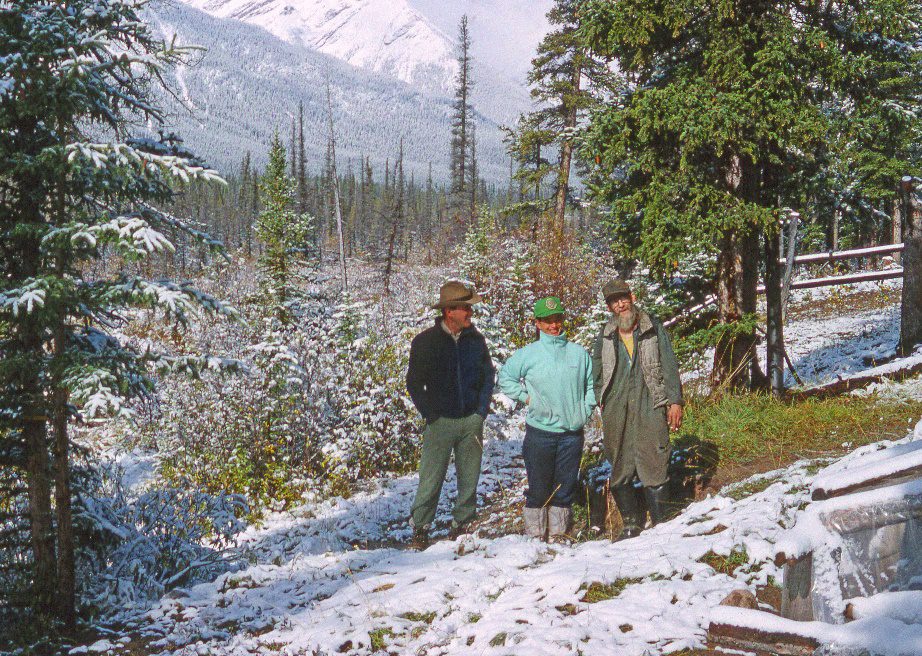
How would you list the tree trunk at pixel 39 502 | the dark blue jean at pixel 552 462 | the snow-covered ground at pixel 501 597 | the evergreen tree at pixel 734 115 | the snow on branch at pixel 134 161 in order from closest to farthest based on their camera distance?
the snow-covered ground at pixel 501 597 < the snow on branch at pixel 134 161 < the tree trunk at pixel 39 502 < the dark blue jean at pixel 552 462 < the evergreen tree at pixel 734 115

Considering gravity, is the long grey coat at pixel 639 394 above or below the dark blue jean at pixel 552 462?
above

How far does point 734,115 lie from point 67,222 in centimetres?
694

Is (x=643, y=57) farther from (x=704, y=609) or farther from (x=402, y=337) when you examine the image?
(x=704, y=609)

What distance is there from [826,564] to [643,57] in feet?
25.2

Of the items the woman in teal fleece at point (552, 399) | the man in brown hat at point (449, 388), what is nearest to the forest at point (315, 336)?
the woman in teal fleece at point (552, 399)

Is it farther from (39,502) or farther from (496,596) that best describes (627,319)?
(39,502)

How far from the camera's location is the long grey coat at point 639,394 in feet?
17.3

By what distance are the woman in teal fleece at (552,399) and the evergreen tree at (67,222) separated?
2634mm

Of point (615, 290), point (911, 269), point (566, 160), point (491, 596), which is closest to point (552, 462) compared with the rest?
point (491, 596)

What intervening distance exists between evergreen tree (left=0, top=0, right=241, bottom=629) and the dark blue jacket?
5.96 feet

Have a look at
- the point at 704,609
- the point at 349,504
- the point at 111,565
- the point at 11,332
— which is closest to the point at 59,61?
the point at 11,332

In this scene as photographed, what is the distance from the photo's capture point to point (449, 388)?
586 centimetres

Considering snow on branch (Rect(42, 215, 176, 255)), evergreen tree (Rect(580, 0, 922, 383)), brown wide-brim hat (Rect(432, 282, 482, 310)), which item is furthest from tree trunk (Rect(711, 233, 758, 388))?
snow on branch (Rect(42, 215, 176, 255))

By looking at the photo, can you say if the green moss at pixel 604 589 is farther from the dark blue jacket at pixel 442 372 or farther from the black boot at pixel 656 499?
the dark blue jacket at pixel 442 372
